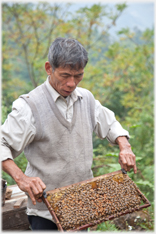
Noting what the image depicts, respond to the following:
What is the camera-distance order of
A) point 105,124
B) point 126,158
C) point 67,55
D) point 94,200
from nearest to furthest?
point 67,55
point 94,200
point 126,158
point 105,124

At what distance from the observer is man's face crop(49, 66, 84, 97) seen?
2.02 m

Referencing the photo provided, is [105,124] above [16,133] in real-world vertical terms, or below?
below

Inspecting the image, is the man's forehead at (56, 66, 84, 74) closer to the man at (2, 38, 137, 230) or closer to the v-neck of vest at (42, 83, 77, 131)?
the man at (2, 38, 137, 230)

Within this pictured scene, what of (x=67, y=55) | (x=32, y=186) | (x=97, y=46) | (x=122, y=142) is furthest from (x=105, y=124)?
(x=97, y=46)

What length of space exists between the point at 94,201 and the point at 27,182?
1.97 ft

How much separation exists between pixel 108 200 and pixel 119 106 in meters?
7.11

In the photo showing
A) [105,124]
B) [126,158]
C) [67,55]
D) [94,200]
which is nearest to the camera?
[67,55]

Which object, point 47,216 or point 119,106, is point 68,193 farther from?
point 119,106

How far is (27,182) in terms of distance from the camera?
1.88m

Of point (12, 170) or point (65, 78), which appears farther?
point (65, 78)

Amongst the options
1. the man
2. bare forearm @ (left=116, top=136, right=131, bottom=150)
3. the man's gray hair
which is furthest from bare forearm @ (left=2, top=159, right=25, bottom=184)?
bare forearm @ (left=116, top=136, right=131, bottom=150)

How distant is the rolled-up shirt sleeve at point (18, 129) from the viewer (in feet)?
6.61

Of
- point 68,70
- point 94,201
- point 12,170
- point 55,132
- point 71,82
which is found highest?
point 68,70

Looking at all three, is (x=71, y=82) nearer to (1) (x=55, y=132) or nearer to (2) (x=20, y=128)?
(1) (x=55, y=132)
